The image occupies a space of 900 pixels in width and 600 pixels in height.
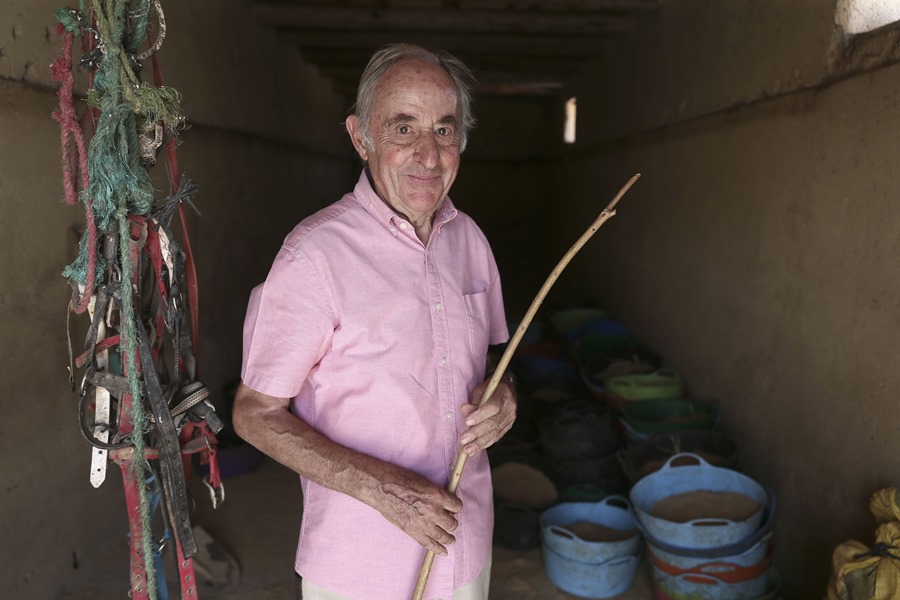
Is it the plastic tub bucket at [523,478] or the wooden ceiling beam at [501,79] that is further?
the wooden ceiling beam at [501,79]

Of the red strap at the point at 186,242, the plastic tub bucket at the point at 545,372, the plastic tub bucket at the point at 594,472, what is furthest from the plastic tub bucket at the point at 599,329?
the red strap at the point at 186,242

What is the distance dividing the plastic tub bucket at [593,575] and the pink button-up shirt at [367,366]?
1653 mm

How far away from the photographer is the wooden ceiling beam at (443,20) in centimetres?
571

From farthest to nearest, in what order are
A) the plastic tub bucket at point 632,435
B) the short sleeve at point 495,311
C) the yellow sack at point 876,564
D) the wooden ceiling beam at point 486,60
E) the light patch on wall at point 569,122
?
the light patch on wall at point 569,122, the wooden ceiling beam at point 486,60, the plastic tub bucket at point 632,435, the yellow sack at point 876,564, the short sleeve at point 495,311

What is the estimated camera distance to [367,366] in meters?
1.42

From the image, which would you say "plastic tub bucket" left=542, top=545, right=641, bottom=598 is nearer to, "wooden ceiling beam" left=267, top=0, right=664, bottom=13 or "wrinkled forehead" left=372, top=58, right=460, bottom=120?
"wrinkled forehead" left=372, top=58, right=460, bottom=120

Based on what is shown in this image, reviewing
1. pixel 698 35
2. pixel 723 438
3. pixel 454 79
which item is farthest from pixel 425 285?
pixel 698 35

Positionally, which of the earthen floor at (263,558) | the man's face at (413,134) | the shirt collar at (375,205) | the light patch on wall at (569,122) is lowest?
the earthen floor at (263,558)

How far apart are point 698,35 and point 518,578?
3428mm

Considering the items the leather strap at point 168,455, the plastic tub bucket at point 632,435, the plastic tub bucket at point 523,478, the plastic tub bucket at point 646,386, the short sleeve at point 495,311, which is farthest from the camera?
the plastic tub bucket at point 646,386

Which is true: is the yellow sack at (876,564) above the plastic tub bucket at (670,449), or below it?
above

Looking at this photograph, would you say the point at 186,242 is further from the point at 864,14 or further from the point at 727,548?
the point at 864,14

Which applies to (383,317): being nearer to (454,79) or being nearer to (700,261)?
(454,79)

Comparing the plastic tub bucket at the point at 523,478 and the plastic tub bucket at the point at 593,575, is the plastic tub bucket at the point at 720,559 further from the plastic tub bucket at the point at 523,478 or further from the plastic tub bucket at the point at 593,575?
the plastic tub bucket at the point at 523,478
